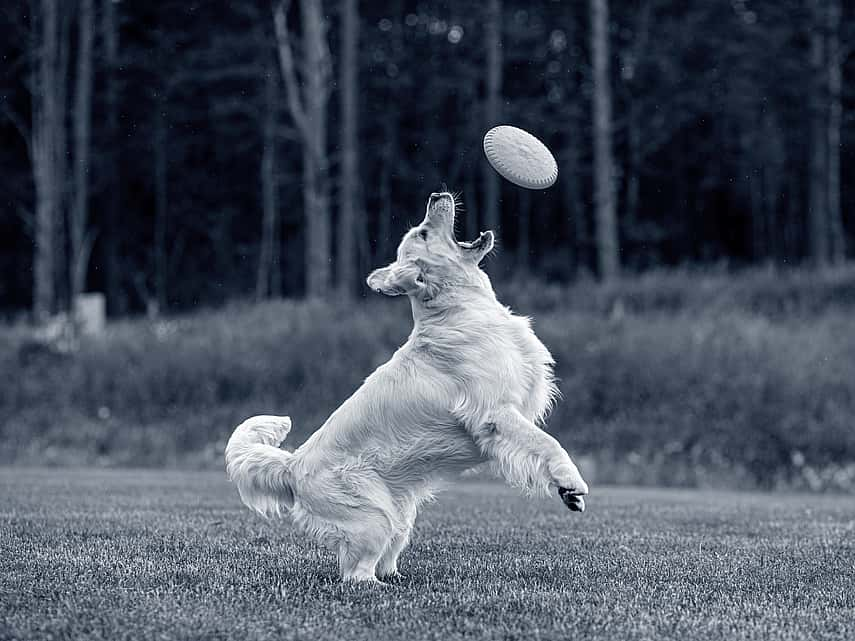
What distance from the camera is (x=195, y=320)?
2028 cm

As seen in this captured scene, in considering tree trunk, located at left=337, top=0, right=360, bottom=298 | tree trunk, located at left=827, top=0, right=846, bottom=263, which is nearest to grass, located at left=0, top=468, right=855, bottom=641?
tree trunk, located at left=337, top=0, right=360, bottom=298

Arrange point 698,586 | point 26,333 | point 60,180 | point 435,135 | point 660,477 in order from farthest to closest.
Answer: point 435,135 < point 60,180 < point 26,333 < point 660,477 < point 698,586

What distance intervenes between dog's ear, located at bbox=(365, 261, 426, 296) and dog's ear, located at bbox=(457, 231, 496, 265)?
26 cm

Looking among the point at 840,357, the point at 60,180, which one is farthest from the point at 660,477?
the point at 60,180

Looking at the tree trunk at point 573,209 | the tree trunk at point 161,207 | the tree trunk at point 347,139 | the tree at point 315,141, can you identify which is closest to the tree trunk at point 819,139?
the tree trunk at point 573,209

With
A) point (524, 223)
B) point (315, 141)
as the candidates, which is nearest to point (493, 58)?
point (315, 141)

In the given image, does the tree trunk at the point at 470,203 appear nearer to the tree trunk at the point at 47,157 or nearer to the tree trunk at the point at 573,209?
the tree trunk at the point at 573,209

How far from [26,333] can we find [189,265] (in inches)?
620

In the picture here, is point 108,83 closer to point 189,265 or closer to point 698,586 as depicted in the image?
point 189,265

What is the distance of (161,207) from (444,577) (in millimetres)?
30495

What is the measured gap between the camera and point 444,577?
512 centimetres

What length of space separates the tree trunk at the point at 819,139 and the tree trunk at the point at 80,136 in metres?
17.5

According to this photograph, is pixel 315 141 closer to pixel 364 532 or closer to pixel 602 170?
pixel 602 170

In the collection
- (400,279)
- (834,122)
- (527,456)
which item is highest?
(834,122)
